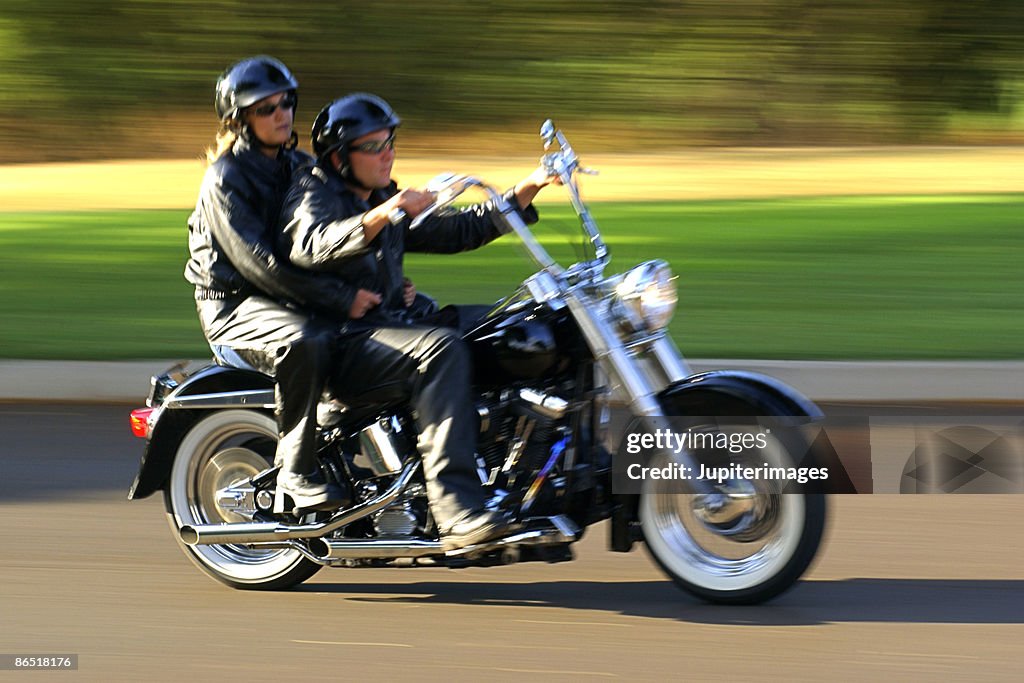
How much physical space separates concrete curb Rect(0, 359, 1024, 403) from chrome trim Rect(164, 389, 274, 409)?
2.88m

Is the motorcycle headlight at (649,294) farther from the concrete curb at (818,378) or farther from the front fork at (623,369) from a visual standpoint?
the concrete curb at (818,378)

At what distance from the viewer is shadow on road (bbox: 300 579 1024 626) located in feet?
17.1

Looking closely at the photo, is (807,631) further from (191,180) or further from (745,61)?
(745,61)

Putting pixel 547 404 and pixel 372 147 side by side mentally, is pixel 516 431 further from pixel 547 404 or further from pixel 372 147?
pixel 372 147

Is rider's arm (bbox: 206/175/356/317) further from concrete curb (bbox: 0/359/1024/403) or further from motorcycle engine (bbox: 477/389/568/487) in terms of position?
concrete curb (bbox: 0/359/1024/403)

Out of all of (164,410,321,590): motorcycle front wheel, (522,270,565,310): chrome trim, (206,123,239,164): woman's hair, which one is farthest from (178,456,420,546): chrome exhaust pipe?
(206,123,239,164): woman's hair

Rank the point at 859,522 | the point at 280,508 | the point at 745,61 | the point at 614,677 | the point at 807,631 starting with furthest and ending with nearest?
1. the point at 745,61
2. the point at 859,522
3. the point at 280,508
4. the point at 807,631
5. the point at 614,677

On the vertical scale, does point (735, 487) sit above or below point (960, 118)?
below

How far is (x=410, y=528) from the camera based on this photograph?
5395 millimetres

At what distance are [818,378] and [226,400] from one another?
359 centimetres

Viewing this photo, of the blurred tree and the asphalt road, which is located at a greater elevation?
the blurred tree

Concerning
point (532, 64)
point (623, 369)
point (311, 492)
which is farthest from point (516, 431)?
point (532, 64)

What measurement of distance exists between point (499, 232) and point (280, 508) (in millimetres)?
1124

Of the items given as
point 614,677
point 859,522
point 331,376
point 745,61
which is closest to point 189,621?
point 331,376
